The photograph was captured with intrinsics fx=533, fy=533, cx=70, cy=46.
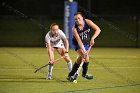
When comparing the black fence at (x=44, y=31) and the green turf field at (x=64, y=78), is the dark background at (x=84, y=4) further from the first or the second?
the green turf field at (x=64, y=78)

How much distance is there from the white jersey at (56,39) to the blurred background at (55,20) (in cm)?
1569

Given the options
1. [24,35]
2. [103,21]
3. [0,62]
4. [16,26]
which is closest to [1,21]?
[16,26]

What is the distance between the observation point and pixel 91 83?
13086 mm

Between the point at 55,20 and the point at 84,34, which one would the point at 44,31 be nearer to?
the point at 55,20

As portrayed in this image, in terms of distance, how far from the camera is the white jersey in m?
13.9

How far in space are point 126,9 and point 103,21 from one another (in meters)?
13.4

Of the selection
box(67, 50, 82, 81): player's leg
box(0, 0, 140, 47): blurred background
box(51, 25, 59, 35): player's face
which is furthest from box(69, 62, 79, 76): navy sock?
box(0, 0, 140, 47): blurred background

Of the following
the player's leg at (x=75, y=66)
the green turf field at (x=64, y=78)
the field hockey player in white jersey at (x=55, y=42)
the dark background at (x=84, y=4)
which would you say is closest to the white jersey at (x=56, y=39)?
the field hockey player in white jersey at (x=55, y=42)

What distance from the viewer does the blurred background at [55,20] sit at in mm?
33894

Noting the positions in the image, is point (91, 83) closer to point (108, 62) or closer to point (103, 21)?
point (108, 62)

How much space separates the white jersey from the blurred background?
15689mm

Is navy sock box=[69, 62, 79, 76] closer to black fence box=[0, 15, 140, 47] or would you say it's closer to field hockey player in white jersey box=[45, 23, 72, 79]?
field hockey player in white jersey box=[45, 23, 72, 79]

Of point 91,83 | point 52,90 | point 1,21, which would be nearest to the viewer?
point 52,90

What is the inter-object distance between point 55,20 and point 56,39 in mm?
31242
